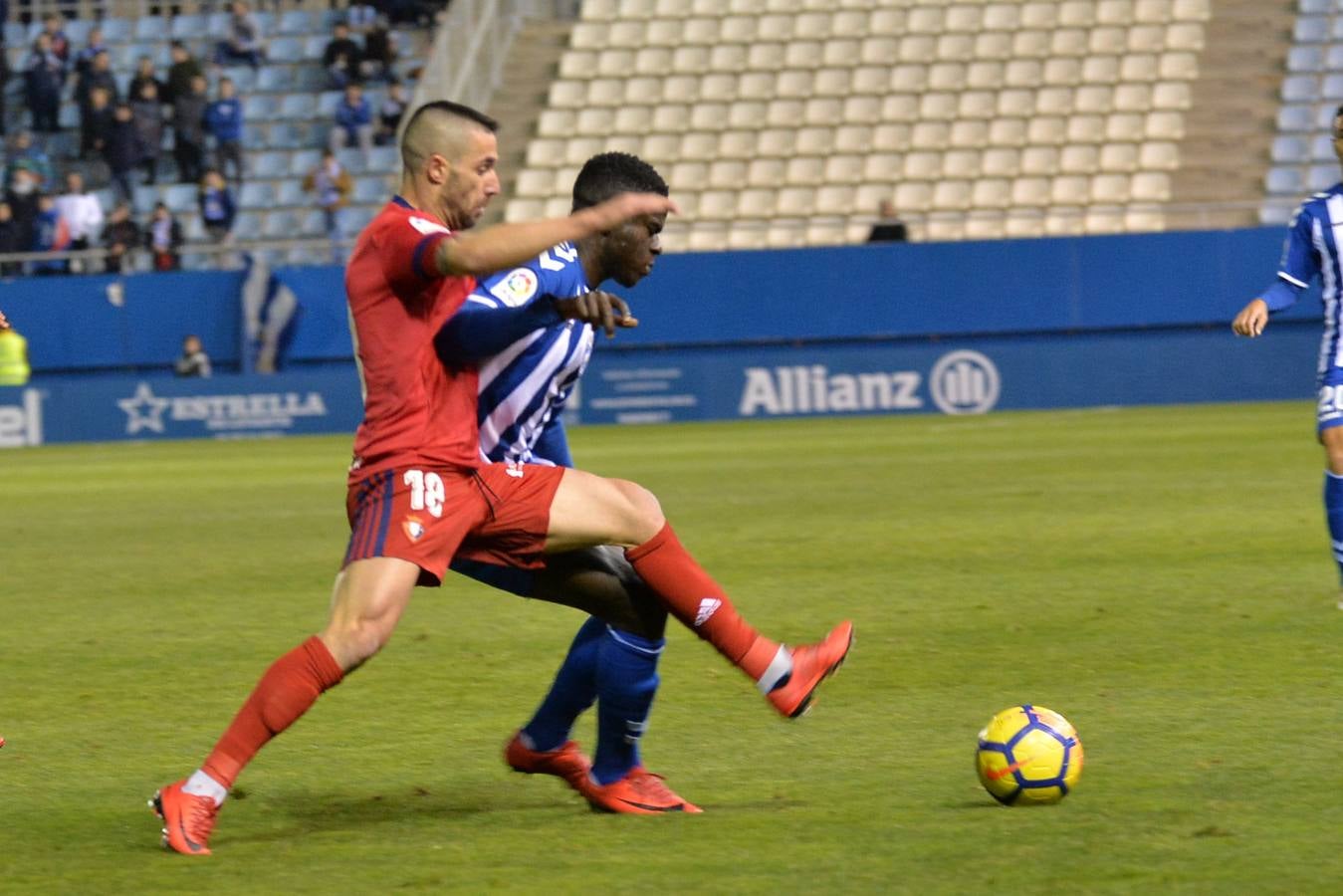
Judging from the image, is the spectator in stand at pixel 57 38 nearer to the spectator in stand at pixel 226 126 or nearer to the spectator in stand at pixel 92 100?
the spectator in stand at pixel 92 100

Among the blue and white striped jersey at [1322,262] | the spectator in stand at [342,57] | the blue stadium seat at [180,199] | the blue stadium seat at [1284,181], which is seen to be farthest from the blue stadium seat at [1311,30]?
the blue and white striped jersey at [1322,262]

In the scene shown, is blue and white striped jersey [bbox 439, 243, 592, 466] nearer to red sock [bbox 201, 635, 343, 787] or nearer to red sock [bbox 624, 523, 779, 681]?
red sock [bbox 624, 523, 779, 681]

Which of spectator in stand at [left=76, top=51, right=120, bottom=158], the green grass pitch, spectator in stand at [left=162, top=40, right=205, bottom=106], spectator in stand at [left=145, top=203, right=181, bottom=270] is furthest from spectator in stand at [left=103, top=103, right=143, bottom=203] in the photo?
the green grass pitch

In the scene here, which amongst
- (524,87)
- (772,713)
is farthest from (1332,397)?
(524,87)

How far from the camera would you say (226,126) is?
28609 millimetres

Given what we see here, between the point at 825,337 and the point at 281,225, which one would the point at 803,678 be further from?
the point at 281,225

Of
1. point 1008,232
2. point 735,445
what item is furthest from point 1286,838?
point 1008,232

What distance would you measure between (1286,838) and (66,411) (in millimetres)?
23761

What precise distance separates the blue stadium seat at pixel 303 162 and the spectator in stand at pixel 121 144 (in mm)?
2192

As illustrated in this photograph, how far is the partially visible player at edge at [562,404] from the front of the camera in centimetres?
509

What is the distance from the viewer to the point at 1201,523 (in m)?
12.2

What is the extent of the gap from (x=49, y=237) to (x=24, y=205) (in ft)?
1.68

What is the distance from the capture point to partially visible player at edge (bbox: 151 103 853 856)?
487cm

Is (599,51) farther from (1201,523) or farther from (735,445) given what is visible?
(1201,523)
